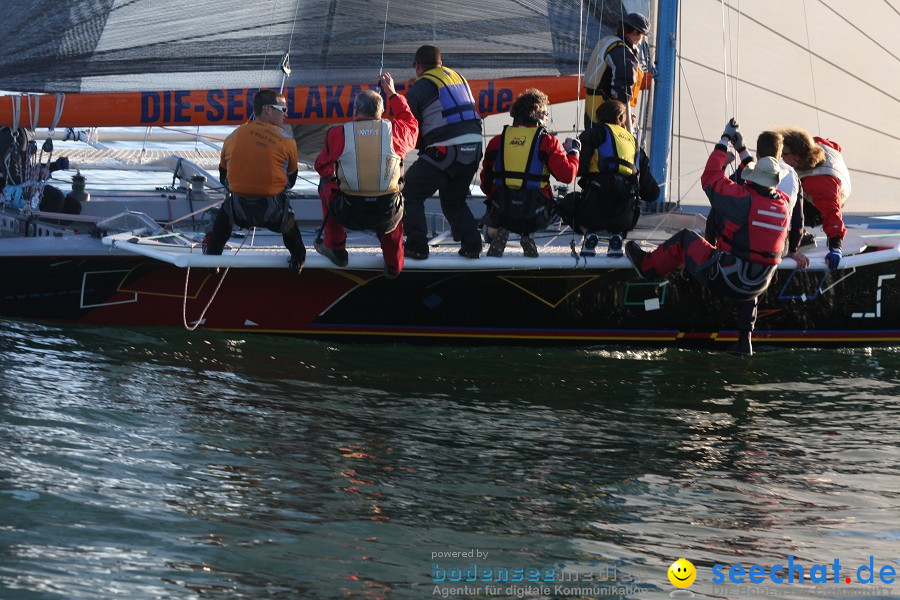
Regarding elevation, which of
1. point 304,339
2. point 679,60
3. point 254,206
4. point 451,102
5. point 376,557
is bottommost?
point 376,557

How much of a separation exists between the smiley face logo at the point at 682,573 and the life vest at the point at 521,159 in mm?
2973

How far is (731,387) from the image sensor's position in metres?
6.85

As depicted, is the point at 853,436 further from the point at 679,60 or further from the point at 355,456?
the point at 679,60

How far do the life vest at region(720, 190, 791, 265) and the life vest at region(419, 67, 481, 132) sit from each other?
1.60 m

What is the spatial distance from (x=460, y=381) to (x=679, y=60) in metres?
3.37

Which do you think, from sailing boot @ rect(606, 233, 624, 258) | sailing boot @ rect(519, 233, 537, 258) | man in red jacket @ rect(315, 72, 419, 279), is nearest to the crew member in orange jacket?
man in red jacket @ rect(315, 72, 419, 279)

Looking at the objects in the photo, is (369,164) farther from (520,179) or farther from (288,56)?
(288,56)

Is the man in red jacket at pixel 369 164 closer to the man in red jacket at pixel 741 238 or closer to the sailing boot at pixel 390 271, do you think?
the sailing boot at pixel 390 271

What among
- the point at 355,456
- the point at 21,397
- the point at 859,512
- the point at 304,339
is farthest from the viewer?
the point at 304,339

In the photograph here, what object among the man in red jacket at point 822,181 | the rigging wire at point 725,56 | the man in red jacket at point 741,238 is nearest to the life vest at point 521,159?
the man in red jacket at point 741,238

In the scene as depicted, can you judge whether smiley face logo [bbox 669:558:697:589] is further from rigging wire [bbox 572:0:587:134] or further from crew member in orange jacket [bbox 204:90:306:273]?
rigging wire [bbox 572:0:587:134]

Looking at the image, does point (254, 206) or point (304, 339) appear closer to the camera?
point (254, 206)

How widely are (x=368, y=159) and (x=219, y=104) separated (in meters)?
2.10

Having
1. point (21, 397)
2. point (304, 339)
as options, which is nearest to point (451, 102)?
point (304, 339)
